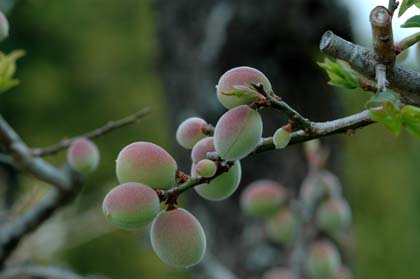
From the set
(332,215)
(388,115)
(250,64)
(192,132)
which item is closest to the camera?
(388,115)

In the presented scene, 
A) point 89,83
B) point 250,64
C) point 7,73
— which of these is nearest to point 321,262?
point 7,73

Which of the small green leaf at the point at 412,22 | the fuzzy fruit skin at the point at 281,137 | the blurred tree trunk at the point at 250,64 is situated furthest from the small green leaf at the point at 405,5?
the blurred tree trunk at the point at 250,64

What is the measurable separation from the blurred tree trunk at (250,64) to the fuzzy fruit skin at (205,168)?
4.47ft

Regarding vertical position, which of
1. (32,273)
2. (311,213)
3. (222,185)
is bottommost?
(311,213)

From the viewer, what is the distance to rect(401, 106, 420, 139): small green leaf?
42cm

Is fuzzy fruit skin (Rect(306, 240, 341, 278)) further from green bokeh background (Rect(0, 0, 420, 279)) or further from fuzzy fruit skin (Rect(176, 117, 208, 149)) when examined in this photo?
green bokeh background (Rect(0, 0, 420, 279))

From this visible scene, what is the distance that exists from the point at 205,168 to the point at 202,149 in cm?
4

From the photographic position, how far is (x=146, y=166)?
45cm

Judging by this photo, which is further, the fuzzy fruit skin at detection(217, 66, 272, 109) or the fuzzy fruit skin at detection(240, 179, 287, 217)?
the fuzzy fruit skin at detection(240, 179, 287, 217)

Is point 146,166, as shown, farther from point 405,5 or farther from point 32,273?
point 32,273

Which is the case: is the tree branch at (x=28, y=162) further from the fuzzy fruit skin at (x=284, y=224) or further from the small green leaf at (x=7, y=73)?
the fuzzy fruit skin at (x=284, y=224)

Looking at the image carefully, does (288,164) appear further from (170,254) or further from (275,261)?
(170,254)

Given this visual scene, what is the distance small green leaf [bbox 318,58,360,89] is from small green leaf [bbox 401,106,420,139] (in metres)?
0.05

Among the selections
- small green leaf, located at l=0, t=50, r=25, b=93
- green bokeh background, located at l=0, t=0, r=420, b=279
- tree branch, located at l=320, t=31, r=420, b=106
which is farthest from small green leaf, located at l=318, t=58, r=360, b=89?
green bokeh background, located at l=0, t=0, r=420, b=279
